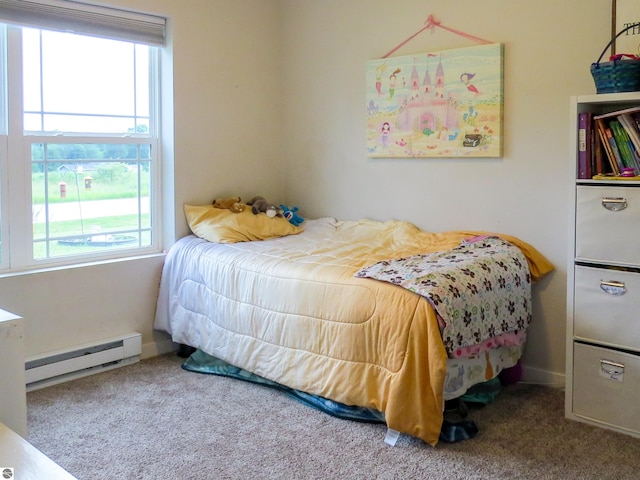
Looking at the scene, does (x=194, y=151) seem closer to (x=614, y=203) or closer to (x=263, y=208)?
(x=263, y=208)

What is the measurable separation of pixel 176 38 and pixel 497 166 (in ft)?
6.31

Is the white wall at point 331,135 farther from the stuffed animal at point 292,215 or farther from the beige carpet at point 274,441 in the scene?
the beige carpet at point 274,441

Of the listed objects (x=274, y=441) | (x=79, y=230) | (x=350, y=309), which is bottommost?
(x=274, y=441)

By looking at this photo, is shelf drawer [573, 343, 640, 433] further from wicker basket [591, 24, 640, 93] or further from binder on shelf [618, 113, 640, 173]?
wicker basket [591, 24, 640, 93]

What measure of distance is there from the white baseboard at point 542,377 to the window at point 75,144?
2.18 meters

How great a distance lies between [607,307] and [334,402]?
1191 mm

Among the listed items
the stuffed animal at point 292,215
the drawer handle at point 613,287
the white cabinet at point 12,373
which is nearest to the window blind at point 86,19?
the stuffed animal at point 292,215

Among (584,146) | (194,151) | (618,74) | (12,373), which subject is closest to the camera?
(12,373)

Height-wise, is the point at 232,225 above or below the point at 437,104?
below

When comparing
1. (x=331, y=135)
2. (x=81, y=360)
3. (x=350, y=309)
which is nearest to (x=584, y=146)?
(x=350, y=309)

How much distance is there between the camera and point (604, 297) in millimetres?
2432

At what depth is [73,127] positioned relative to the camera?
3.15 m

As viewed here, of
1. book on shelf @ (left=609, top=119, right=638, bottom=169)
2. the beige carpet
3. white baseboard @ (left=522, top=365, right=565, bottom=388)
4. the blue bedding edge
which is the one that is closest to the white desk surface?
the beige carpet

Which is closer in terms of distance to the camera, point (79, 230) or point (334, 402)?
point (334, 402)
